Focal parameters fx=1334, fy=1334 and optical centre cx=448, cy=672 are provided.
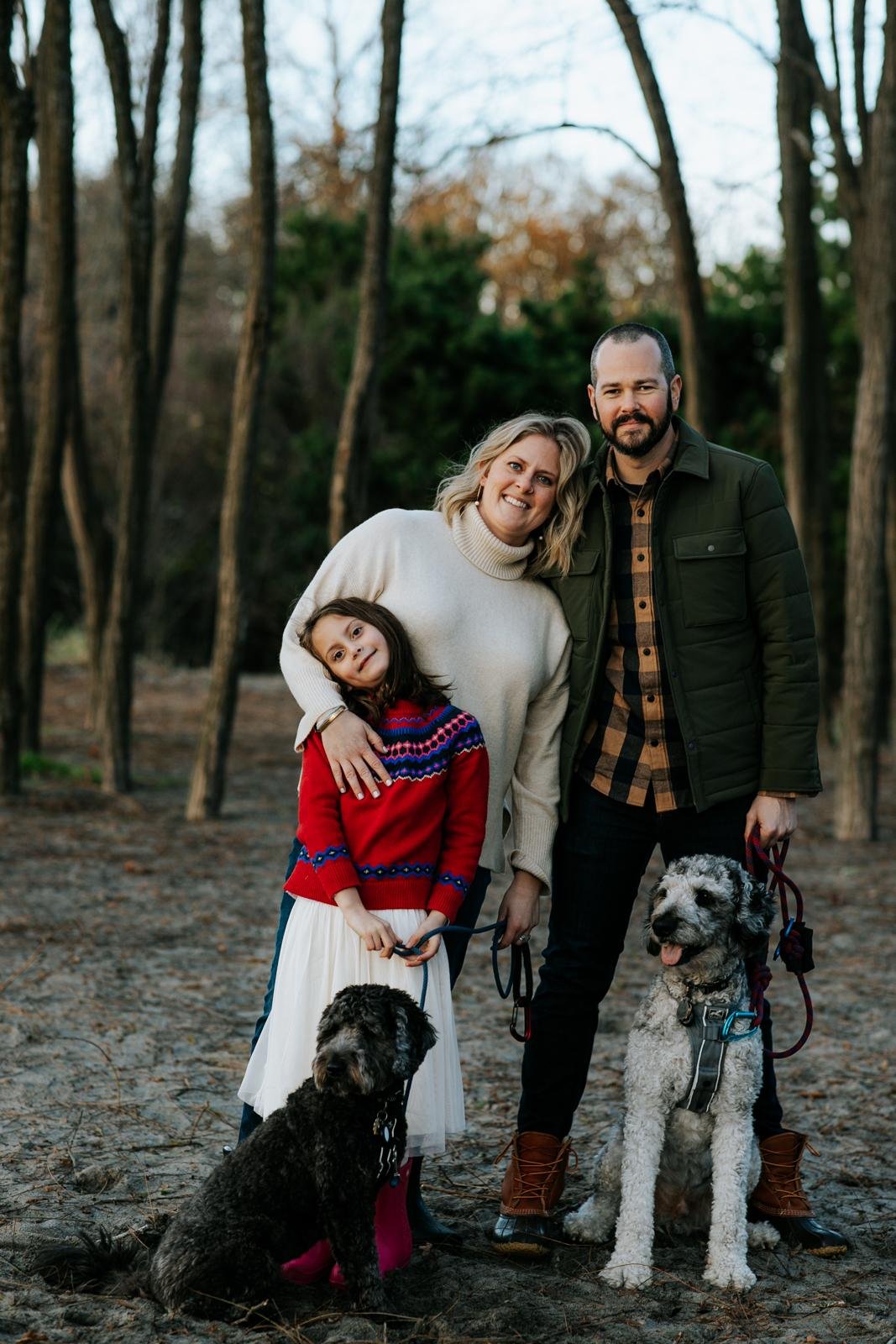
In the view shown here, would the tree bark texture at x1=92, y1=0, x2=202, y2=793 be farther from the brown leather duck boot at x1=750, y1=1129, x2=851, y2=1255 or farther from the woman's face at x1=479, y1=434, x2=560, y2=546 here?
the brown leather duck boot at x1=750, y1=1129, x2=851, y2=1255

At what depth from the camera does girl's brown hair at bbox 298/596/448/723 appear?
346 cm

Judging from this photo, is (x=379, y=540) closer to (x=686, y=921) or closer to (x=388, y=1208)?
(x=686, y=921)

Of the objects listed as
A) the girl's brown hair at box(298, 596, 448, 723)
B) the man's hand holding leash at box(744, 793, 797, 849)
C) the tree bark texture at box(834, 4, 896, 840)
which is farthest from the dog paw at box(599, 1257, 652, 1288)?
the tree bark texture at box(834, 4, 896, 840)

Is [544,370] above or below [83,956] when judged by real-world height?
above

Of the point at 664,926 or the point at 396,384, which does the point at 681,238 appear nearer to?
the point at 664,926

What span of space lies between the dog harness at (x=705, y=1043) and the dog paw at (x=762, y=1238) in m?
0.50

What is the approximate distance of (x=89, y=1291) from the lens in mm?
3188

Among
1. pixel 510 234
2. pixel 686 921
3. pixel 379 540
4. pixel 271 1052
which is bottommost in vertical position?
pixel 271 1052

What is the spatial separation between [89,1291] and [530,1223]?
120cm

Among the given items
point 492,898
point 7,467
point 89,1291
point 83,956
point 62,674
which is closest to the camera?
point 89,1291

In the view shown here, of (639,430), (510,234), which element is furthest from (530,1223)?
(510,234)

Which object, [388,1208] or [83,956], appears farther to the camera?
[83,956]

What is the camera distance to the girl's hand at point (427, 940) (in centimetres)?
331

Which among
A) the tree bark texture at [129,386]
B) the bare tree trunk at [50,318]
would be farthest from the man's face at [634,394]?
the bare tree trunk at [50,318]
